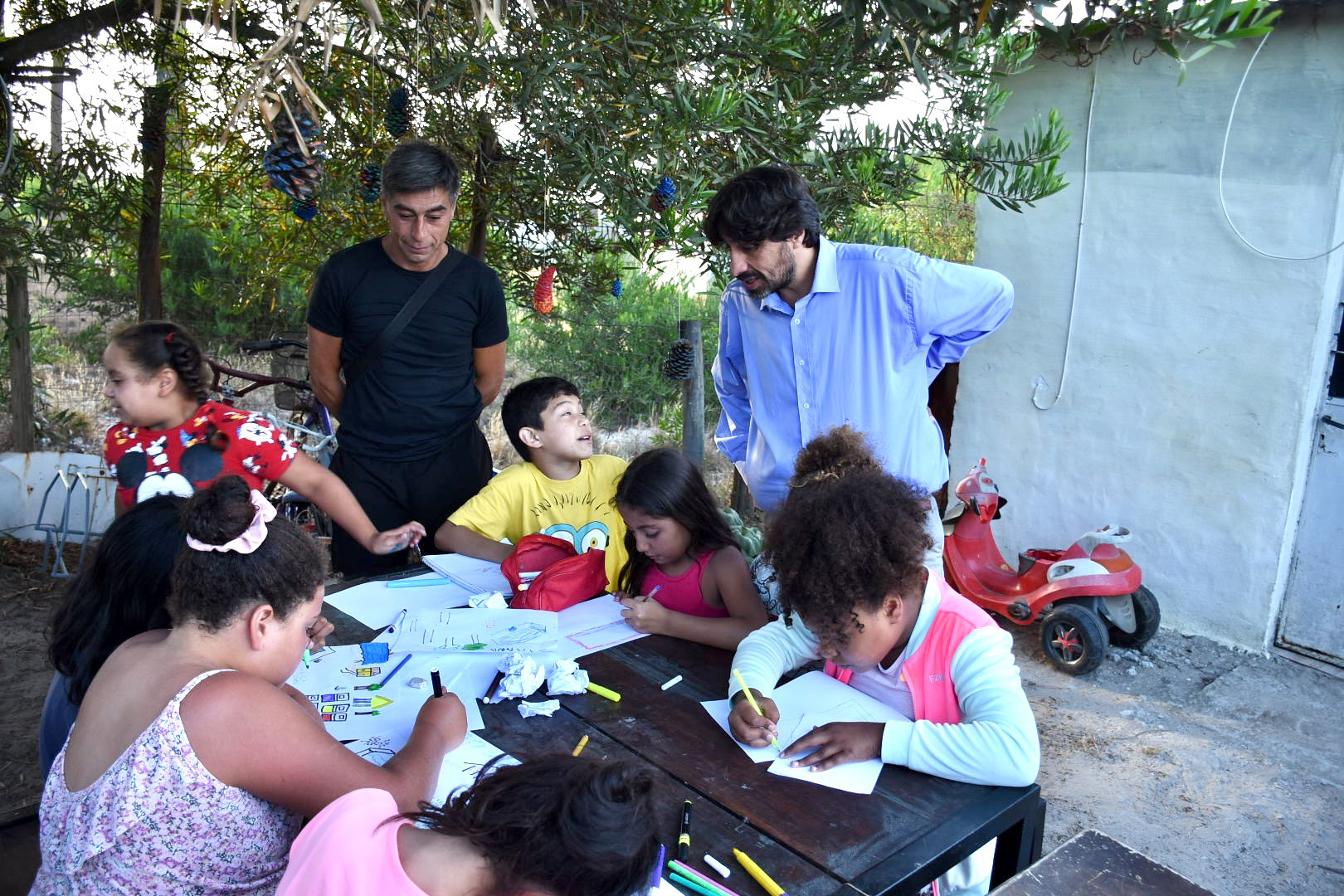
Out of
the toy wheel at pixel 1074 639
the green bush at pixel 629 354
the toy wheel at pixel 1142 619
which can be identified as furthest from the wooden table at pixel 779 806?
the green bush at pixel 629 354

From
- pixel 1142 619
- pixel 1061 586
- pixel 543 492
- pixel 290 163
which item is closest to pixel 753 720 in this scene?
pixel 543 492

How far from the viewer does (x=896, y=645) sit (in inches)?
75.9

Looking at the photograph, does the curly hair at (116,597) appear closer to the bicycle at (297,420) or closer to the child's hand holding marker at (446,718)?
the child's hand holding marker at (446,718)

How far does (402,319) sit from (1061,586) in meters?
2.97

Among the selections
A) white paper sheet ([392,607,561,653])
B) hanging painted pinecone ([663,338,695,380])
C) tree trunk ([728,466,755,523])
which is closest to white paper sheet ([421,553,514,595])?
white paper sheet ([392,607,561,653])

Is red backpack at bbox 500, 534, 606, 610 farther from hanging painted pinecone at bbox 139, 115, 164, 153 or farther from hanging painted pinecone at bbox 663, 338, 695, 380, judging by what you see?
hanging painted pinecone at bbox 139, 115, 164, 153

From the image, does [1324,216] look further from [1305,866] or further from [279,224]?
[279,224]

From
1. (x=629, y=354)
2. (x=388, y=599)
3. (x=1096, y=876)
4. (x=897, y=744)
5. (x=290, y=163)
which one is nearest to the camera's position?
(x=1096, y=876)

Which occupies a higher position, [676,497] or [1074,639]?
[676,497]

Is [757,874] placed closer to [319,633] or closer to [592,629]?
[592,629]

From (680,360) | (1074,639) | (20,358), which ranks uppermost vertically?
(680,360)

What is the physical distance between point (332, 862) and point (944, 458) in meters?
2.01

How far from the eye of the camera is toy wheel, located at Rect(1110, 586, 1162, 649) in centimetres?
436

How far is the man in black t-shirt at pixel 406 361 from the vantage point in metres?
3.06
